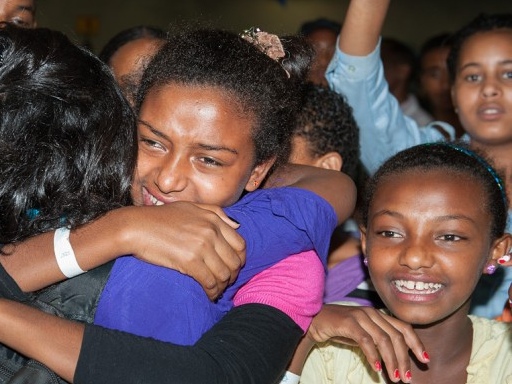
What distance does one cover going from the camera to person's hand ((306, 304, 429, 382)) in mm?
1612

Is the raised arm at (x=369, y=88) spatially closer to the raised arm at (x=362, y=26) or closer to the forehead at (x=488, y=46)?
Answer: the raised arm at (x=362, y=26)

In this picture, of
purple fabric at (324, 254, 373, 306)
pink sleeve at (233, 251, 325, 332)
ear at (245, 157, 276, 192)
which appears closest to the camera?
pink sleeve at (233, 251, 325, 332)

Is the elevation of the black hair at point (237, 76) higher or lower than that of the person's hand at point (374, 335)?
higher

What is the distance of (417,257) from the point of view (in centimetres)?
182

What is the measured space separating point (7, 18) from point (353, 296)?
A: 1.26m

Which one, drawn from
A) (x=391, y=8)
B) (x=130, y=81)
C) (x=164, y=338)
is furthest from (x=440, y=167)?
(x=391, y=8)

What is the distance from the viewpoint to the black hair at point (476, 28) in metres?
2.87

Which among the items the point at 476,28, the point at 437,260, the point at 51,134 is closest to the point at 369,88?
the point at 476,28

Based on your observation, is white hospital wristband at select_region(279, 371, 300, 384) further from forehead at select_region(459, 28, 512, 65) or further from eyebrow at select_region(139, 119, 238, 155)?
forehead at select_region(459, 28, 512, 65)

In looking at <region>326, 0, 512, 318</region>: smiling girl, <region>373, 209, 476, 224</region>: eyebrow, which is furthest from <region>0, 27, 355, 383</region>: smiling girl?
<region>326, 0, 512, 318</region>: smiling girl

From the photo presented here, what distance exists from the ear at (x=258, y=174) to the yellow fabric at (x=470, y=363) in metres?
0.49

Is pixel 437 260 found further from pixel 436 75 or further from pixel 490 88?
pixel 436 75

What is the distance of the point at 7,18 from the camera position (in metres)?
1.96

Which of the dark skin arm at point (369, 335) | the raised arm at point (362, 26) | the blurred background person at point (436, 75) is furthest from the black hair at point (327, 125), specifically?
the blurred background person at point (436, 75)
